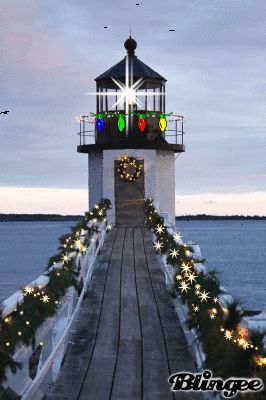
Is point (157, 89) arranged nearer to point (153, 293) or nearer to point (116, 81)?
point (116, 81)

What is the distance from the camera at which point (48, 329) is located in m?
10.0

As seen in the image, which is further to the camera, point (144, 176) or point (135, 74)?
point (135, 74)

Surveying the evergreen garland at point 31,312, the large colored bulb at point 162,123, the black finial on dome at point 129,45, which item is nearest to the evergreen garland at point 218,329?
the evergreen garland at point 31,312

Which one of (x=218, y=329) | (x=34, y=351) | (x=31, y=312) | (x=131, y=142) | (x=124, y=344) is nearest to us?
(x=218, y=329)

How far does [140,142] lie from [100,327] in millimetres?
21766

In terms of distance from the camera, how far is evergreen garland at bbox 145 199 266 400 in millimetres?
7109

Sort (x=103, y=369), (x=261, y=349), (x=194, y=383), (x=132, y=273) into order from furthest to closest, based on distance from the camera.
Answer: (x=132, y=273) → (x=103, y=369) → (x=194, y=383) → (x=261, y=349)

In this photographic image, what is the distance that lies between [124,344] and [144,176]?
22583mm

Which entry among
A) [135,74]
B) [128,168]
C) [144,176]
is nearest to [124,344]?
[128,168]

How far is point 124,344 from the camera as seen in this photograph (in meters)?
12.1

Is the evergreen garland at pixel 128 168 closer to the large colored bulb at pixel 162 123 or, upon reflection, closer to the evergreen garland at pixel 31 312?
the large colored bulb at pixel 162 123

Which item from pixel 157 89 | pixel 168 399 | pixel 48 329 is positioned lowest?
pixel 168 399

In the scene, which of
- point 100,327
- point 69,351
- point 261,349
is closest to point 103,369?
point 69,351

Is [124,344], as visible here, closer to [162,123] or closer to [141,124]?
[141,124]
